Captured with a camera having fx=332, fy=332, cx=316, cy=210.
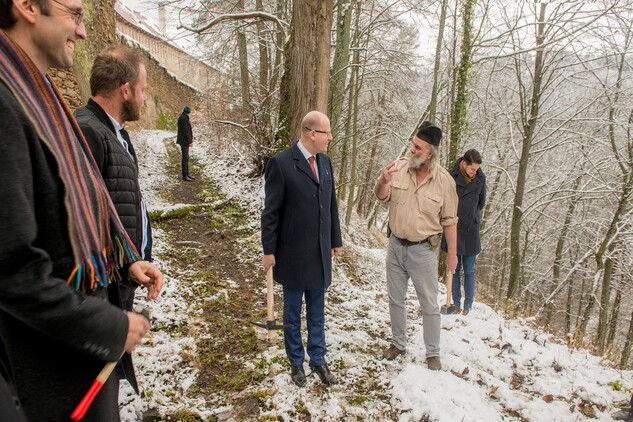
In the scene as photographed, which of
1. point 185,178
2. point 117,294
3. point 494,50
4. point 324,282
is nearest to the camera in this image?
point 117,294

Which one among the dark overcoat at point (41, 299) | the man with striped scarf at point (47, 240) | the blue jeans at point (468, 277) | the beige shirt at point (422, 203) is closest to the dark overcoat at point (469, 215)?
the blue jeans at point (468, 277)

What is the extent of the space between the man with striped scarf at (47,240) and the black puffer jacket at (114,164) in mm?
881

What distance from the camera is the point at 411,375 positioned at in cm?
323

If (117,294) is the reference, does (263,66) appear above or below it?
above

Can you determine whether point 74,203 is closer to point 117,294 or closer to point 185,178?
point 117,294

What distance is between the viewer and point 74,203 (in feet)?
3.38

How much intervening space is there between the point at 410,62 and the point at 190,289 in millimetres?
9777

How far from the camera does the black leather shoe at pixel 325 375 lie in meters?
3.07

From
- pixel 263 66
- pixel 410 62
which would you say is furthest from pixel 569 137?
pixel 263 66

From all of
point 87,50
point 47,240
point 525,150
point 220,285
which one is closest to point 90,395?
point 47,240

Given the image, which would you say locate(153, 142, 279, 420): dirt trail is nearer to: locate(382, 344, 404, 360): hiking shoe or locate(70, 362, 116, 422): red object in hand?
locate(382, 344, 404, 360): hiking shoe

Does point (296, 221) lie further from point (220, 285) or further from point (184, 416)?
point (220, 285)

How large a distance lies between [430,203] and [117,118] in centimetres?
272

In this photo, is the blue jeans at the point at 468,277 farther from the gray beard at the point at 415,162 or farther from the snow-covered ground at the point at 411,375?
the gray beard at the point at 415,162
